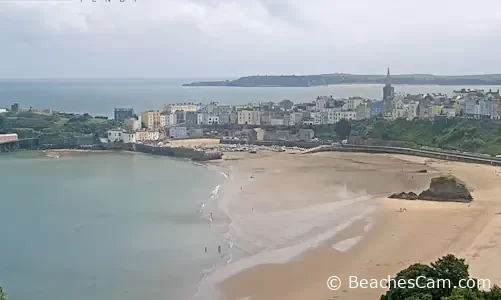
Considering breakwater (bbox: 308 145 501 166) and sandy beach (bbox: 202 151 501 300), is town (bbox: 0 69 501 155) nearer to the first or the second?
breakwater (bbox: 308 145 501 166)

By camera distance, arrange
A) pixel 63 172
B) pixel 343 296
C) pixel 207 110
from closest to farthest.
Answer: pixel 343 296 → pixel 63 172 → pixel 207 110

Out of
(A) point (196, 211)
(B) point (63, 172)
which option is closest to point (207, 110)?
(B) point (63, 172)

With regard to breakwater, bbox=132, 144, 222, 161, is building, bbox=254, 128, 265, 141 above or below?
above

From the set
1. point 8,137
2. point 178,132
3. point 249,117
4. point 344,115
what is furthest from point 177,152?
point 344,115

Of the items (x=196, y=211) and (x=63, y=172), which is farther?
(x=63, y=172)

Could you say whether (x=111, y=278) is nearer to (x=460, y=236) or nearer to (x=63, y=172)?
(x=460, y=236)

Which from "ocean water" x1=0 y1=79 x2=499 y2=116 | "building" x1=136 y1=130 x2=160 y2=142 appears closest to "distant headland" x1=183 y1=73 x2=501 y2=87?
"ocean water" x1=0 y1=79 x2=499 y2=116

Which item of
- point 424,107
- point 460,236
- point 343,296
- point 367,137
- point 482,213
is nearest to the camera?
point 343,296

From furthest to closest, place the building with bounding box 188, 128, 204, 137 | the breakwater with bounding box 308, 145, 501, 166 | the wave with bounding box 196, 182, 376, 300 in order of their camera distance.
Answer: the building with bounding box 188, 128, 204, 137 → the breakwater with bounding box 308, 145, 501, 166 → the wave with bounding box 196, 182, 376, 300
